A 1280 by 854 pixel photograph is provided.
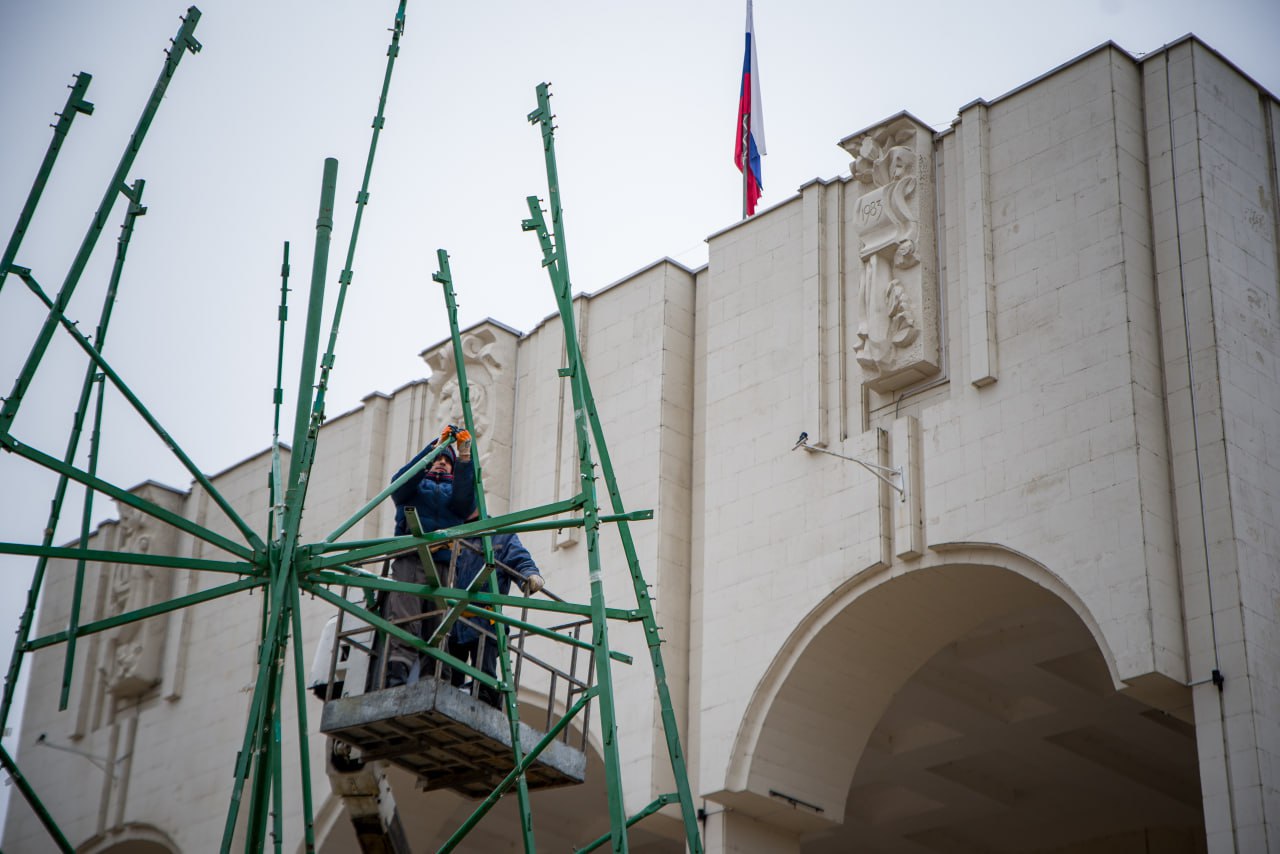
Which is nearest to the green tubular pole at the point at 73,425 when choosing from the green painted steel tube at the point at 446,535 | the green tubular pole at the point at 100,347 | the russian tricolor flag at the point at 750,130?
the green tubular pole at the point at 100,347

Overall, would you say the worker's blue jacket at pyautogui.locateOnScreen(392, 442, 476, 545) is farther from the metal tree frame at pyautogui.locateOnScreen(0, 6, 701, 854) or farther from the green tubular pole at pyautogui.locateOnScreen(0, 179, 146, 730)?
the green tubular pole at pyautogui.locateOnScreen(0, 179, 146, 730)

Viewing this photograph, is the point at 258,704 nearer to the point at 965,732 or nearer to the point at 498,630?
the point at 498,630

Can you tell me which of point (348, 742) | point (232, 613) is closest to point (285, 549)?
point (348, 742)

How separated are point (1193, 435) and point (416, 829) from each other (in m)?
13.0

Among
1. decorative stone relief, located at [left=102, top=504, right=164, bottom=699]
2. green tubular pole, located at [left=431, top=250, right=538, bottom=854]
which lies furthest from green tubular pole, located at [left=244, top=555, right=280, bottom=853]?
decorative stone relief, located at [left=102, top=504, right=164, bottom=699]

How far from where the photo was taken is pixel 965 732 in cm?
2456

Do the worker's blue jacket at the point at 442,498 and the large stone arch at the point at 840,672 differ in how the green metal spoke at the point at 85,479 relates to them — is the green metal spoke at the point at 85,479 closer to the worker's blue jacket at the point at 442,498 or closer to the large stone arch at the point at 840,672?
the worker's blue jacket at the point at 442,498

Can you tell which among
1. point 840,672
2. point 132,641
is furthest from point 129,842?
point 840,672

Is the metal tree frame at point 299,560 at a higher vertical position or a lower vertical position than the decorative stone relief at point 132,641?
lower

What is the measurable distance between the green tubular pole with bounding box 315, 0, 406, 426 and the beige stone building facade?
632cm

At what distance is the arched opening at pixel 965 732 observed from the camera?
19453mm

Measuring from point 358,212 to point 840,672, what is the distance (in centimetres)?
787

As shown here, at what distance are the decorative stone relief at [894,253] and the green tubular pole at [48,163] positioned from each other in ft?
28.8

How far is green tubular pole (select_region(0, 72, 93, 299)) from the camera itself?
43.5 feet
